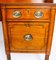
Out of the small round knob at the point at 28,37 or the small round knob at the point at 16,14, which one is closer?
the small round knob at the point at 16,14

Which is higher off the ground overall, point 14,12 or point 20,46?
point 14,12

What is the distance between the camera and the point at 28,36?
1116 mm

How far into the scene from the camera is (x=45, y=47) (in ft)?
3.86

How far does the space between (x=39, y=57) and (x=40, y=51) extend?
0.24 m

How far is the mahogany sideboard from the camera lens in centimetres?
97

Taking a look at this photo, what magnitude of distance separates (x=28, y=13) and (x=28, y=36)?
0.21m

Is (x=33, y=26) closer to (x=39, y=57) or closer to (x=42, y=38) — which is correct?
(x=42, y=38)

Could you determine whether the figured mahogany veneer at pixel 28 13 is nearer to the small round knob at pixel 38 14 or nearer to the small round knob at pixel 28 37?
the small round knob at pixel 38 14

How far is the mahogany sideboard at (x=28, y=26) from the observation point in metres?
0.97

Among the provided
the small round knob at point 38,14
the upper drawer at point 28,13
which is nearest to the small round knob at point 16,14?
the upper drawer at point 28,13

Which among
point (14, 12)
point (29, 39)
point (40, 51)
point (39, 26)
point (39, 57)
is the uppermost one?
point (14, 12)

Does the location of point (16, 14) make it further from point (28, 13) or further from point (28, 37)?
point (28, 37)

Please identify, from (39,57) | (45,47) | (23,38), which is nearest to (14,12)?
(23,38)

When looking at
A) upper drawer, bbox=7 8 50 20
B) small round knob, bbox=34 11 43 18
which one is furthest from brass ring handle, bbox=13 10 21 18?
small round knob, bbox=34 11 43 18
